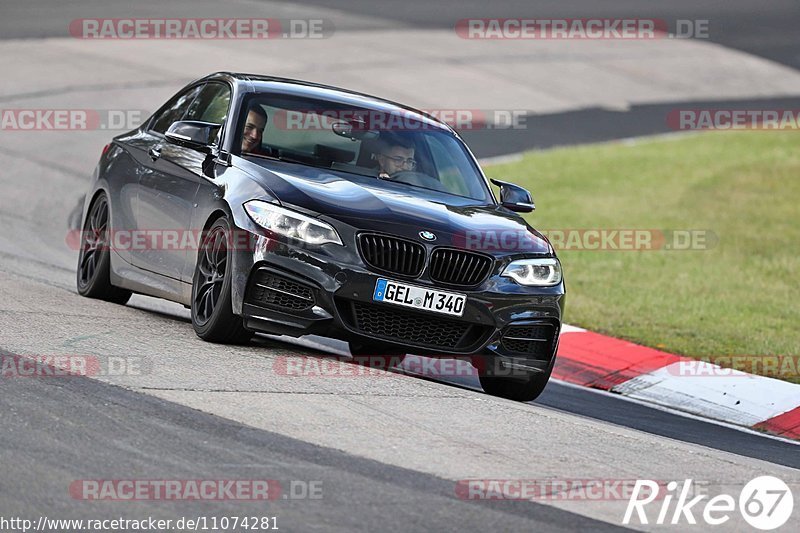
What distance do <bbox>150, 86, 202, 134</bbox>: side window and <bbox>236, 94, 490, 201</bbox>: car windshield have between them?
3.52ft

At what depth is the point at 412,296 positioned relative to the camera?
8273 millimetres

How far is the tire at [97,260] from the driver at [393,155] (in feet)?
7.50

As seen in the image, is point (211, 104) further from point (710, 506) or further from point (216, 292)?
point (710, 506)

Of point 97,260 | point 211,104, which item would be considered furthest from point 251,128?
point 97,260

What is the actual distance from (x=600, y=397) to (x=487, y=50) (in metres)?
21.0

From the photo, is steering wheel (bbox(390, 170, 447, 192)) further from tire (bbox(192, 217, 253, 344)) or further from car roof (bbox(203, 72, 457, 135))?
tire (bbox(192, 217, 253, 344))

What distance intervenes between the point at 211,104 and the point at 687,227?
31.0 feet

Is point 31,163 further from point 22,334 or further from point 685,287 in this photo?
point 22,334

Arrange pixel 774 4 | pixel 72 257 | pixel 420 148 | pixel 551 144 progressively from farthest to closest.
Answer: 1. pixel 774 4
2. pixel 551 144
3. pixel 72 257
4. pixel 420 148

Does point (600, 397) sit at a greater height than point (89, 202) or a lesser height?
lesser

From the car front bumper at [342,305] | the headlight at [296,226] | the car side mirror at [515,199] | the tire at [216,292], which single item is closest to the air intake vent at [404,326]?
the car front bumper at [342,305]

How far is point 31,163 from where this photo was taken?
18172mm

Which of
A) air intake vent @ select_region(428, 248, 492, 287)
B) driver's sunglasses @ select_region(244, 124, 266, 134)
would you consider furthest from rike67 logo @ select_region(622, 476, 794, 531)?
driver's sunglasses @ select_region(244, 124, 266, 134)

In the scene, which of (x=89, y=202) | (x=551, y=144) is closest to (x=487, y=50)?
(x=551, y=144)
